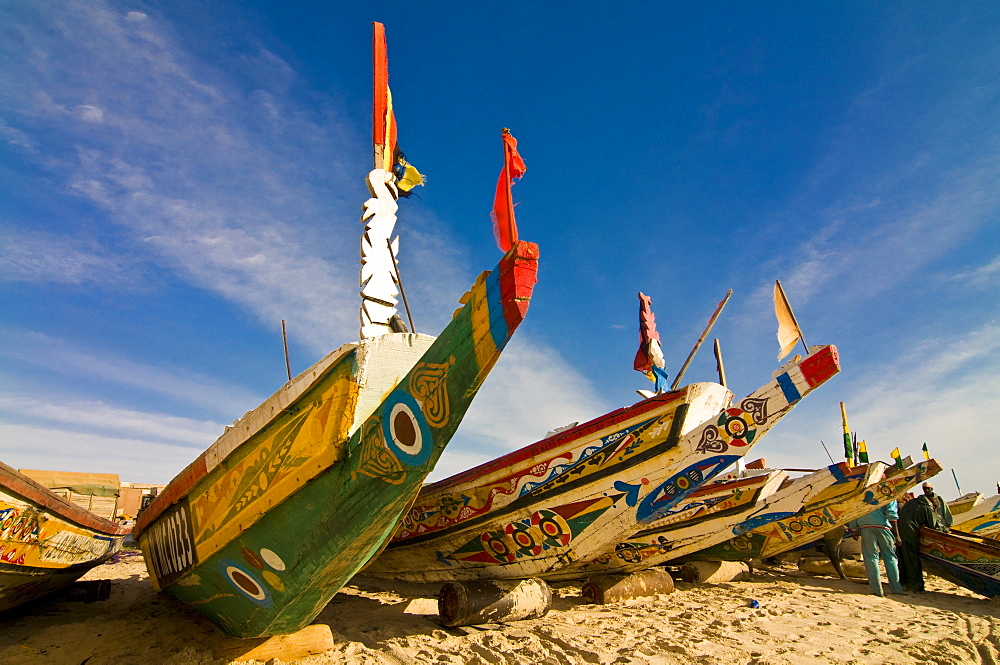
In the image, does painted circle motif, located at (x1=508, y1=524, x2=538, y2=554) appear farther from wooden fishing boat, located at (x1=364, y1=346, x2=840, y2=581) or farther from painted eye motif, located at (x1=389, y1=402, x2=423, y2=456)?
painted eye motif, located at (x1=389, y1=402, x2=423, y2=456)

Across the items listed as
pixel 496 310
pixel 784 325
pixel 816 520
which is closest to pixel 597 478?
pixel 784 325

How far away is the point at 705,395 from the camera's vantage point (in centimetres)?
571

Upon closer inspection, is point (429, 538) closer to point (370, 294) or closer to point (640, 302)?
point (370, 294)

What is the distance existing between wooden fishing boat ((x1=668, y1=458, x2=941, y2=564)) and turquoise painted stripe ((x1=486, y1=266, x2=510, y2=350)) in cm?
798

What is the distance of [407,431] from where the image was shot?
286 cm

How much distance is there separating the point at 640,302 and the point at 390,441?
6.12m

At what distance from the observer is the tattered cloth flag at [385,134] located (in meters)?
4.36

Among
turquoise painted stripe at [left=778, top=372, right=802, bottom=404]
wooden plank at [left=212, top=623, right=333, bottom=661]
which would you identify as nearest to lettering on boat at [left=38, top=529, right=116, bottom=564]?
wooden plank at [left=212, top=623, right=333, bottom=661]

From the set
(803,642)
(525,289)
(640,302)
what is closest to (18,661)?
(525,289)

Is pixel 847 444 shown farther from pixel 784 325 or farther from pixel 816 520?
pixel 784 325

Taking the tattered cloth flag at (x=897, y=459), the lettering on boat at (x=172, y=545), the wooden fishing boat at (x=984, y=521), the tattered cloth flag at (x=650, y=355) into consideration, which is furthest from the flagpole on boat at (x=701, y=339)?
the wooden fishing boat at (x=984, y=521)

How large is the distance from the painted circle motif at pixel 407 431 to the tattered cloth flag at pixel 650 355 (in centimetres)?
559

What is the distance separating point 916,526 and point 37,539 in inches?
451

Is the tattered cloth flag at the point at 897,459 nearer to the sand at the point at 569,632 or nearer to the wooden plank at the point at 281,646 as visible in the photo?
the sand at the point at 569,632
